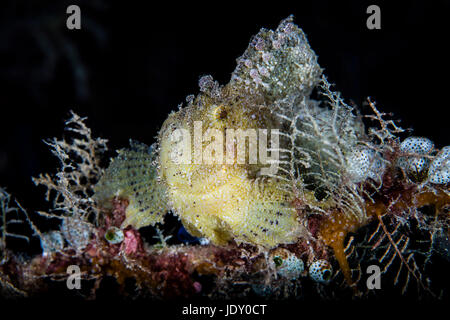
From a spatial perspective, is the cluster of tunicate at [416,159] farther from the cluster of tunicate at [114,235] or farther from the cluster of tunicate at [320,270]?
the cluster of tunicate at [114,235]

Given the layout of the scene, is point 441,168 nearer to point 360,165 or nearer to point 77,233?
point 360,165

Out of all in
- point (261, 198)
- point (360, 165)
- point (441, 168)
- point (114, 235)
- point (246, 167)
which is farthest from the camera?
point (114, 235)

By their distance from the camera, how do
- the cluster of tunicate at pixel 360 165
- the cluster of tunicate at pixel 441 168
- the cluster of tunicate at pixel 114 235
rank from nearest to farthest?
the cluster of tunicate at pixel 441 168, the cluster of tunicate at pixel 360 165, the cluster of tunicate at pixel 114 235

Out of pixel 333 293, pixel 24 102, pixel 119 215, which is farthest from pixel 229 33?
pixel 333 293

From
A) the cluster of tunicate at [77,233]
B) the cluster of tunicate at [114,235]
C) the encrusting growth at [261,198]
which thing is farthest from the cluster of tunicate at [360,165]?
the cluster of tunicate at [77,233]

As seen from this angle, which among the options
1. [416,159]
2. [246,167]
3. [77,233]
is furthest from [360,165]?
[77,233]
